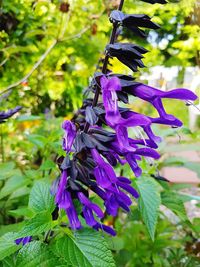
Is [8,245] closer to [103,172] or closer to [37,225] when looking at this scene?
[37,225]

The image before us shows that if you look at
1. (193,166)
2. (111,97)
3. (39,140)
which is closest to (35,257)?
(111,97)

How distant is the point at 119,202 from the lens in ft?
2.37

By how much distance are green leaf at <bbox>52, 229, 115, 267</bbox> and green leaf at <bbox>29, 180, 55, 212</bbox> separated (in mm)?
73

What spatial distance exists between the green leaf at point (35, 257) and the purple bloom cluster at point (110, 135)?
0.22ft

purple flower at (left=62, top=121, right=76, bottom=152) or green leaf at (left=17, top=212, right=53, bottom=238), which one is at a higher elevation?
purple flower at (left=62, top=121, right=76, bottom=152)

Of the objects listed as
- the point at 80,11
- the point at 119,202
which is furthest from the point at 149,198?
the point at 80,11

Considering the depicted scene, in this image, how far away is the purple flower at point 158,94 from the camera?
63 cm

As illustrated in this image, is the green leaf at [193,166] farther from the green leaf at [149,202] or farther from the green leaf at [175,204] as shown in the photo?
the green leaf at [149,202]

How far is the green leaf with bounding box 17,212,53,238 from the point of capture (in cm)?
62

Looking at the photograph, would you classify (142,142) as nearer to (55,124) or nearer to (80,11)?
(55,124)

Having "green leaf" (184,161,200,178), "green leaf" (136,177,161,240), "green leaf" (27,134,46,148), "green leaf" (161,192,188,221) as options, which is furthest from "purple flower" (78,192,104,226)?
"green leaf" (184,161,200,178)

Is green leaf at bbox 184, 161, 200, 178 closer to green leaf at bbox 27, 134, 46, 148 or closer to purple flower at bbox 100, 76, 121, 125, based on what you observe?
green leaf at bbox 27, 134, 46, 148

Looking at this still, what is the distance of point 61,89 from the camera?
229cm

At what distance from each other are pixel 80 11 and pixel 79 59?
1.88 feet
